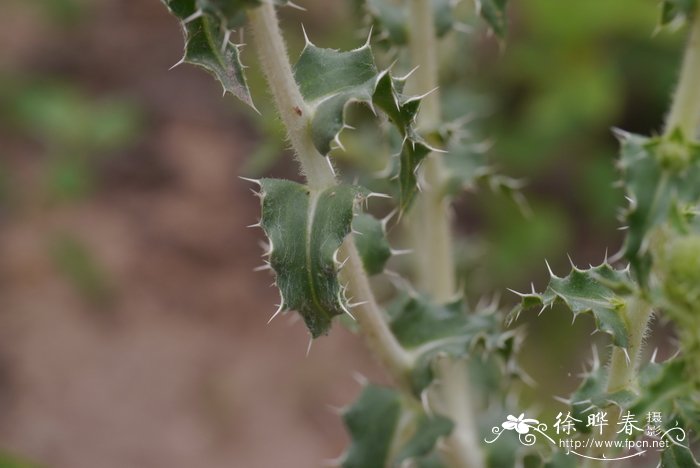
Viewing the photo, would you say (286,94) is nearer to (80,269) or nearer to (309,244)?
(309,244)

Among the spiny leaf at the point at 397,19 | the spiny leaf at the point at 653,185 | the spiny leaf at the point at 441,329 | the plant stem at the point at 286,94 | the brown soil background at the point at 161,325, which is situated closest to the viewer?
the spiny leaf at the point at 653,185

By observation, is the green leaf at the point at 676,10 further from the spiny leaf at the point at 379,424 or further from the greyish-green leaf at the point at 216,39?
the spiny leaf at the point at 379,424

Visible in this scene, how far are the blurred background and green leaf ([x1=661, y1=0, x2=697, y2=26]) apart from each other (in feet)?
6.11

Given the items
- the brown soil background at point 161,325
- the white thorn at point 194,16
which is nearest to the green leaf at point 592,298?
the white thorn at point 194,16

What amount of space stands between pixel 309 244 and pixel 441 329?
0.58 metres

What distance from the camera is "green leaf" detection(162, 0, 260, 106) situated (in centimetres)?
138

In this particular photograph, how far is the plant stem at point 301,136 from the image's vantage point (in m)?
1.53

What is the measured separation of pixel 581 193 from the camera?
462 centimetres

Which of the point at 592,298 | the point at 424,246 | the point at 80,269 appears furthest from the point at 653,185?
the point at 80,269

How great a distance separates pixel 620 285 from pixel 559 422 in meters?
0.60

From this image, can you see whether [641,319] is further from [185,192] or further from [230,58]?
[185,192]

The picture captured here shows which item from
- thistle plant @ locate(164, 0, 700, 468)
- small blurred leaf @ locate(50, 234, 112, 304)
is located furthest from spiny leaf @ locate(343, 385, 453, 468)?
small blurred leaf @ locate(50, 234, 112, 304)

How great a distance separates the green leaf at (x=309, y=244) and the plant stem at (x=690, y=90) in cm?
75

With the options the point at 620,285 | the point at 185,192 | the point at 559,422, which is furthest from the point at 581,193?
the point at 620,285
